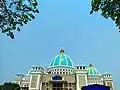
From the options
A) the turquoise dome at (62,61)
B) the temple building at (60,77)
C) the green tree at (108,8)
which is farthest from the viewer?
the turquoise dome at (62,61)

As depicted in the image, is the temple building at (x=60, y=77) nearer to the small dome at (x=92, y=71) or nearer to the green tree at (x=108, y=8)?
the small dome at (x=92, y=71)

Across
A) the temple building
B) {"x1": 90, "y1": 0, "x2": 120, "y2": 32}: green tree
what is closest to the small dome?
the temple building

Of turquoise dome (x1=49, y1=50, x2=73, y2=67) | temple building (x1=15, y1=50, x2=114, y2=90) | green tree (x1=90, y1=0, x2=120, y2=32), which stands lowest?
green tree (x1=90, y1=0, x2=120, y2=32)

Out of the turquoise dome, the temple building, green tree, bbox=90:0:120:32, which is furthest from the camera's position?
the turquoise dome

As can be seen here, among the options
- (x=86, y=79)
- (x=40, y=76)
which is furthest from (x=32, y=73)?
(x=86, y=79)

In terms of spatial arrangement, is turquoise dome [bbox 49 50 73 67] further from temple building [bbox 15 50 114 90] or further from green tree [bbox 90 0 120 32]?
green tree [bbox 90 0 120 32]

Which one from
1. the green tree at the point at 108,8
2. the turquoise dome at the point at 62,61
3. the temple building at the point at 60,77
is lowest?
the green tree at the point at 108,8

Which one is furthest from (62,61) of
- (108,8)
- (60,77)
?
(108,8)

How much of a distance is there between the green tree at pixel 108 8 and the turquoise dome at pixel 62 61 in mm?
45725

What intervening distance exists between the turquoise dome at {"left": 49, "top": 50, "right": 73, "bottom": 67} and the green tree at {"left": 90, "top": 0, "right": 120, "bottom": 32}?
4573 centimetres

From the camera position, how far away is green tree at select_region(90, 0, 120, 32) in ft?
29.7

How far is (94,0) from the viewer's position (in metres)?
9.44

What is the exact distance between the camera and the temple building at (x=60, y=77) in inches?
2085

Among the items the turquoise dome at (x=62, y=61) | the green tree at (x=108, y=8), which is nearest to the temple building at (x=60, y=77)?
the turquoise dome at (x=62, y=61)
